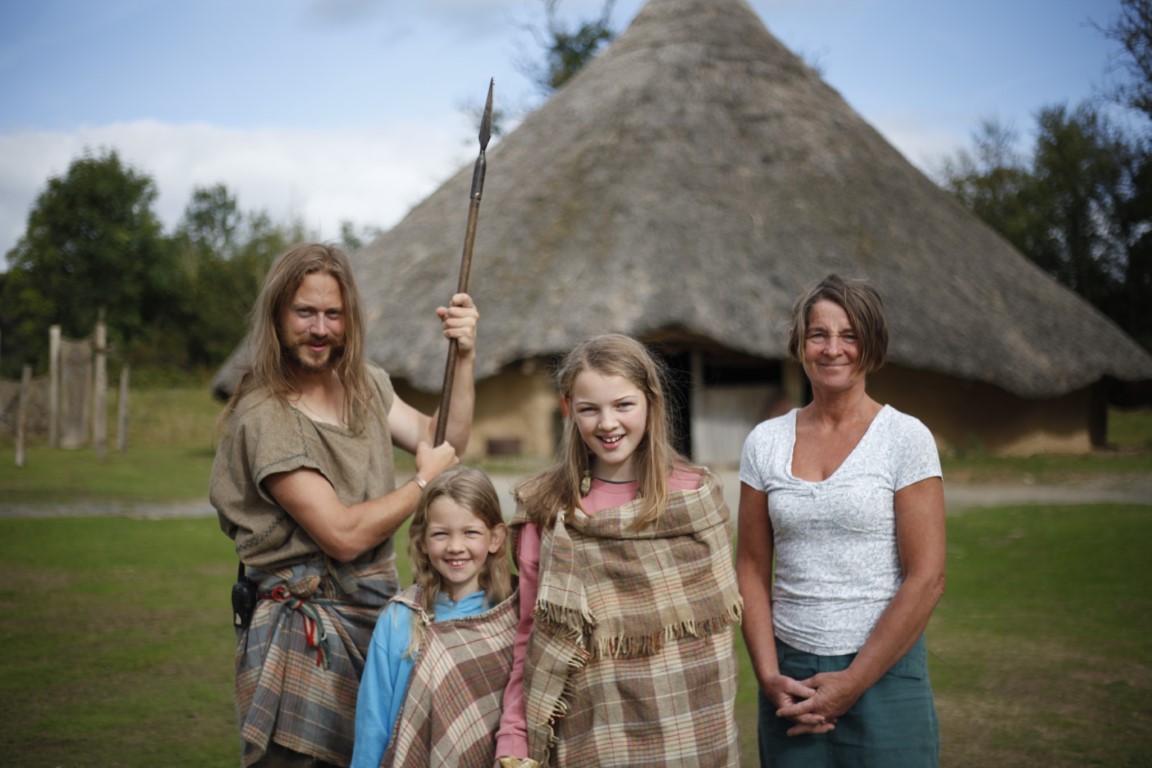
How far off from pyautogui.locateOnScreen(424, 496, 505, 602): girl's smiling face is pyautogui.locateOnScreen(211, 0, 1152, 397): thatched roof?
9.61 meters

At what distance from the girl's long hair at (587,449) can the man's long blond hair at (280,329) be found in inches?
20.2

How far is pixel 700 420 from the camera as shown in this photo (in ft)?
43.6

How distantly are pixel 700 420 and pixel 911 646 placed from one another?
1109 cm

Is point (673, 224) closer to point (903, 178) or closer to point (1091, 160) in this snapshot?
point (903, 178)

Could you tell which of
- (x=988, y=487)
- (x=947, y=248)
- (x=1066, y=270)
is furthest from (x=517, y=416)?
(x=1066, y=270)

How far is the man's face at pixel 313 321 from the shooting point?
2.44m

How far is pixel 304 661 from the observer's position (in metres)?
2.42

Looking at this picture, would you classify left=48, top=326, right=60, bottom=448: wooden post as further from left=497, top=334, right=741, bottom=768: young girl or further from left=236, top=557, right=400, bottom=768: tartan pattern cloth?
left=497, top=334, right=741, bottom=768: young girl

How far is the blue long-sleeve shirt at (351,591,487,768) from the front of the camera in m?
2.27

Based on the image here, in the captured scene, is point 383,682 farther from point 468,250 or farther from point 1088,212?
point 1088,212

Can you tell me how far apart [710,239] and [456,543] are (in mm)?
11336

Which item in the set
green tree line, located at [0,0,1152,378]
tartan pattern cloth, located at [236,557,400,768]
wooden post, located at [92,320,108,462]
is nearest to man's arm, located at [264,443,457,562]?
tartan pattern cloth, located at [236,557,400,768]

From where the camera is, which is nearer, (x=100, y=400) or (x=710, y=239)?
(x=710, y=239)

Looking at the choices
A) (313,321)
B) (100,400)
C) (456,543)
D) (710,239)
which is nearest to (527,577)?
(456,543)
